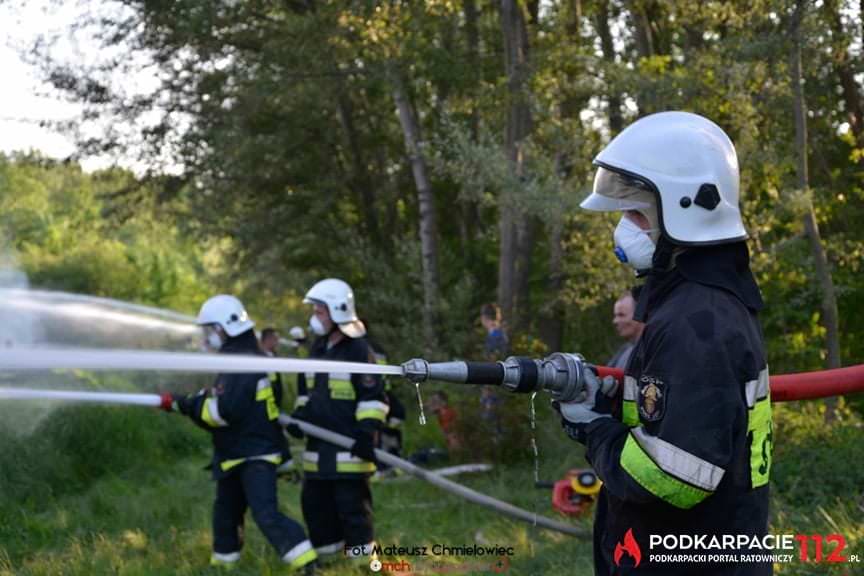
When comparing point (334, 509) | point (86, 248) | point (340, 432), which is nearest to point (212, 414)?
point (340, 432)

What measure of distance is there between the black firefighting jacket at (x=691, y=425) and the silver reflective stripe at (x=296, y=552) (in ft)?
12.8

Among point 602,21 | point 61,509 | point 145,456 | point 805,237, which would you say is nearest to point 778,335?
point 805,237

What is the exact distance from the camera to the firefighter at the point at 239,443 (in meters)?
6.71

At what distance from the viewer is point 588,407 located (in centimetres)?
303

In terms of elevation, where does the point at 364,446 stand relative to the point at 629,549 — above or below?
below

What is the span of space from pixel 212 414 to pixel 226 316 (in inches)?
26.7

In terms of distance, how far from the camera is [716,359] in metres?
2.59

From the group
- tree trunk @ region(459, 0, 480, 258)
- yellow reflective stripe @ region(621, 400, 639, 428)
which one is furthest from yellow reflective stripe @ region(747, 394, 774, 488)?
tree trunk @ region(459, 0, 480, 258)

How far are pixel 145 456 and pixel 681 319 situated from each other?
30.0 ft

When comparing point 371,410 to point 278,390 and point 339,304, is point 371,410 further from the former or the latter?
point 278,390

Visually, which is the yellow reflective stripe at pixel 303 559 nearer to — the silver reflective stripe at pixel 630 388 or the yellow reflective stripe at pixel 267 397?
the yellow reflective stripe at pixel 267 397

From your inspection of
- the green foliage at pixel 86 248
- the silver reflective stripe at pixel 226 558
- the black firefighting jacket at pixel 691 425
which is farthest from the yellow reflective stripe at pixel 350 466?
→ the green foliage at pixel 86 248

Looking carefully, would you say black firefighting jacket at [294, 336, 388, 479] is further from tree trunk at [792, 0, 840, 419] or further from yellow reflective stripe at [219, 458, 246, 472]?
tree trunk at [792, 0, 840, 419]

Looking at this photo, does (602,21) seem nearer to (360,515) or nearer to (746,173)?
(746,173)
